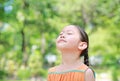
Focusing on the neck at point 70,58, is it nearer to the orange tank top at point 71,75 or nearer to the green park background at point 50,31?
the orange tank top at point 71,75

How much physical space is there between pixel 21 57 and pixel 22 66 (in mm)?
678

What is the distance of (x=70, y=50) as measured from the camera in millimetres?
1412

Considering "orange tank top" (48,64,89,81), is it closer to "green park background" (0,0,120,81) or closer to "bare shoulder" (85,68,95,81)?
"bare shoulder" (85,68,95,81)

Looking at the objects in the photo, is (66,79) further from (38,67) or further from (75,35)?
(38,67)

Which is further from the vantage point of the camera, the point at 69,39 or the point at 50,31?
the point at 50,31

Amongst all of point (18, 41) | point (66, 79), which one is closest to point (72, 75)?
point (66, 79)

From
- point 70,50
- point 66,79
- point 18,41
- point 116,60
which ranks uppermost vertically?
point 18,41

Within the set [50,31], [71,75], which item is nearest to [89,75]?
[71,75]

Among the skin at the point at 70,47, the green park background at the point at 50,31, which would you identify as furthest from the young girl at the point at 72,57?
the green park background at the point at 50,31

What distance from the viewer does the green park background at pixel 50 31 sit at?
1162 cm

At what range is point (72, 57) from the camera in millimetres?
1425

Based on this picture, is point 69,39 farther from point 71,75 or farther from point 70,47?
point 71,75

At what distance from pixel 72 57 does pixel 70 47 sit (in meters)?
0.05

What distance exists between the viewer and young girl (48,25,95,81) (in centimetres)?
137
